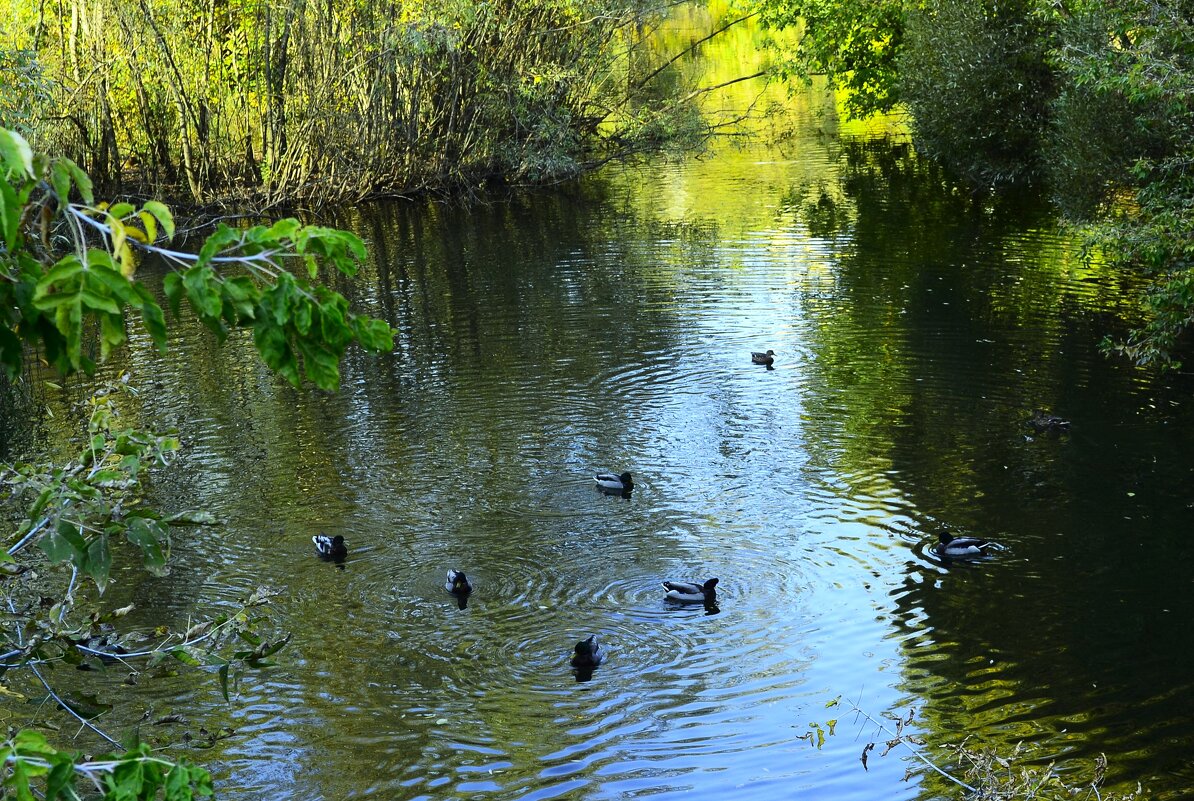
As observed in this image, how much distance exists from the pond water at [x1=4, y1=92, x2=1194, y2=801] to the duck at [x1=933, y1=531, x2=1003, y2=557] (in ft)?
0.69

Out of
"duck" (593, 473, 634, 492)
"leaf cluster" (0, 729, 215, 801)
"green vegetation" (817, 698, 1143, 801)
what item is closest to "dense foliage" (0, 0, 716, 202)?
"duck" (593, 473, 634, 492)

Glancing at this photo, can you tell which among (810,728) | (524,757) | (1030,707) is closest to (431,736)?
(524,757)

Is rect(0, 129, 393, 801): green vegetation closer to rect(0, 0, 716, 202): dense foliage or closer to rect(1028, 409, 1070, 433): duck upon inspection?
rect(1028, 409, 1070, 433): duck

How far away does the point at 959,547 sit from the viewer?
12078mm

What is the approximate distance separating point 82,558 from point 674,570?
7890 millimetres

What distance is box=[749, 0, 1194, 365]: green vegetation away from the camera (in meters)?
16.1

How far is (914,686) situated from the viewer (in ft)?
32.7

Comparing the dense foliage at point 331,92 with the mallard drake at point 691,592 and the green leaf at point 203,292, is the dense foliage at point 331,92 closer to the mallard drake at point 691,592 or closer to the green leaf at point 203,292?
the mallard drake at point 691,592

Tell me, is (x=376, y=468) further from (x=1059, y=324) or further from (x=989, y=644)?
(x=1059, y=324)

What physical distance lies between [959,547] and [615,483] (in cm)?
392

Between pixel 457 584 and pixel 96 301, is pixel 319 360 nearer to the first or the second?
pixel 96 301

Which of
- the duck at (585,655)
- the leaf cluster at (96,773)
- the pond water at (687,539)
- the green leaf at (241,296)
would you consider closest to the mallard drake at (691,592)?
the pond water at (687,539)

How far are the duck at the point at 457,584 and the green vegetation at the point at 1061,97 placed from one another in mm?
9981

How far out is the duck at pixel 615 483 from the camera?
13930 millimetres
